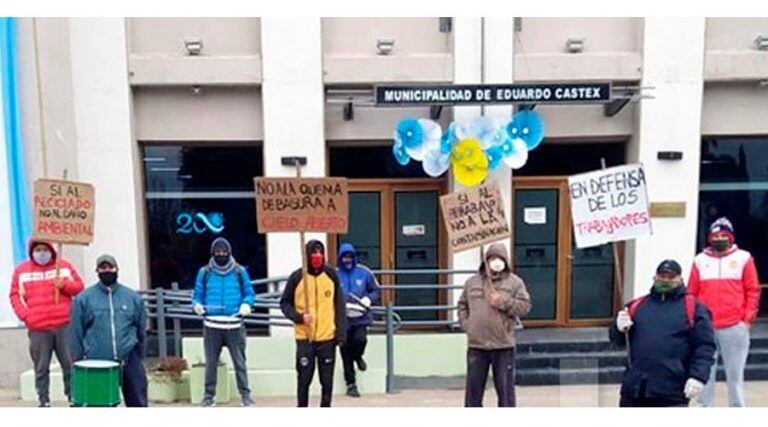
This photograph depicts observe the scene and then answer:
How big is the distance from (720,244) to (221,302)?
4441 mm

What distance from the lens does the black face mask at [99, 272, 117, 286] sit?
4688 millimetres

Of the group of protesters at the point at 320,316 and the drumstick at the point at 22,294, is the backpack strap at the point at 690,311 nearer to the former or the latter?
the group of protesters at the point at 320,316

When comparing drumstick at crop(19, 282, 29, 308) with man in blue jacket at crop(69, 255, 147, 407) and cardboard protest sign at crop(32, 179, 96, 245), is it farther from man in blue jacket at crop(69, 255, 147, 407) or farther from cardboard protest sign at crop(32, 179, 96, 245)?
man in blue jacket at crop(69, 255, 147, 407)

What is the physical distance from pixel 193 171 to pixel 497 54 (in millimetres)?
4426

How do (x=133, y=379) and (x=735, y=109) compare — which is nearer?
(x=133, y=379)

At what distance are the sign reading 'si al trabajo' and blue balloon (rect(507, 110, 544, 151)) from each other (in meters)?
0.39

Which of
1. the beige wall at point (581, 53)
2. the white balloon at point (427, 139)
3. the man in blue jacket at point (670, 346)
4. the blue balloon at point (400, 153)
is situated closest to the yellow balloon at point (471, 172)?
the white balloon at point (427, 139)

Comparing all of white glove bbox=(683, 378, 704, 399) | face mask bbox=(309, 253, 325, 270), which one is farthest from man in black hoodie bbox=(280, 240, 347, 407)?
white glove bbox=(683, 378, 704, 399)

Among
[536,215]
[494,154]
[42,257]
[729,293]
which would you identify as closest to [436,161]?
[494,154]

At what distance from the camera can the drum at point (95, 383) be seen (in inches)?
158

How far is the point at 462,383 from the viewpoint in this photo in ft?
22.8

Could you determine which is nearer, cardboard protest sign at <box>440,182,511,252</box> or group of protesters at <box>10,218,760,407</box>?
Result: group of protesters at <box>10,218,760,407</box>

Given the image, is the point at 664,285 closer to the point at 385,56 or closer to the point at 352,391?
the point at 352,391

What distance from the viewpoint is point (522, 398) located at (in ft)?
21.4
